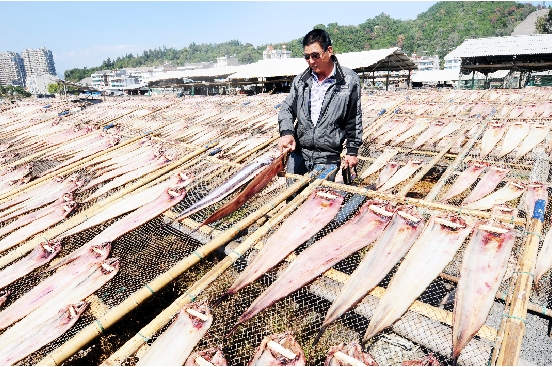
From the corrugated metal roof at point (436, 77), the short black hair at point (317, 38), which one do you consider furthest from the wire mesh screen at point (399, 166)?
the corrugated metal roof at point (436, 77)

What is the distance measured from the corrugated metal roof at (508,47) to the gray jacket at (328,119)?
3051 cm

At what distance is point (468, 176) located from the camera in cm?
507

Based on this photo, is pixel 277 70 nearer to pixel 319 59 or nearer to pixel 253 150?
pixel 253 150

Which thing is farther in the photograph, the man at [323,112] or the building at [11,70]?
the building at [11,70]

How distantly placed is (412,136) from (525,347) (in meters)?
4.98

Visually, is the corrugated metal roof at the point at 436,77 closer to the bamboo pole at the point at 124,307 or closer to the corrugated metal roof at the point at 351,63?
the corrugated metal roof at the point at 351,63

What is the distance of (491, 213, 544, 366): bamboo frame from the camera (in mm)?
1827

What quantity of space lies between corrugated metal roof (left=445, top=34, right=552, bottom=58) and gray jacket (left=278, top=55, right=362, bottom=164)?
30.5 meters

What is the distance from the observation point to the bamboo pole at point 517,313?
183cm

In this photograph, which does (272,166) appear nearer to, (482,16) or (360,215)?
(360,215)

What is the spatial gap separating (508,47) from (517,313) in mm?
36241

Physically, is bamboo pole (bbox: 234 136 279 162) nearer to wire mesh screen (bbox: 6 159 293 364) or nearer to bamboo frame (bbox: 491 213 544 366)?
wire mesh screen (bbox: 6 159 293 364)

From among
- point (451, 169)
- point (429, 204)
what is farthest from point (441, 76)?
point (429, 204)

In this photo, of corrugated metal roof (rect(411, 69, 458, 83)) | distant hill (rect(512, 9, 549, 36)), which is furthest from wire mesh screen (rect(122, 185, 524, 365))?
distant hill (rect(512, 9, 549, 36))
